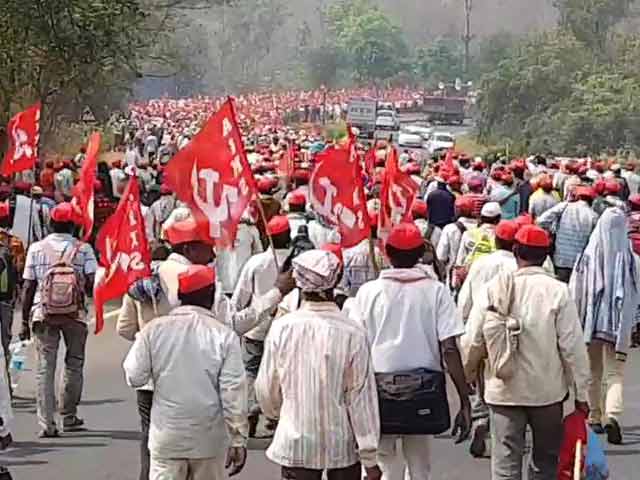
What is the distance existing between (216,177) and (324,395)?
190cm

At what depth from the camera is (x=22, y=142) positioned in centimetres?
1304

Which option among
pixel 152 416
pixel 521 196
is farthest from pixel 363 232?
pixel 521 196

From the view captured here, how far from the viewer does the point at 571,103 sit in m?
50.1

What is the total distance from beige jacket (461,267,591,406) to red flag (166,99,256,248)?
5.21 feet

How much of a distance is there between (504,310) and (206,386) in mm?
1781

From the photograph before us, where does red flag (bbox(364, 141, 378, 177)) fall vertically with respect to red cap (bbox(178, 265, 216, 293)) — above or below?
below

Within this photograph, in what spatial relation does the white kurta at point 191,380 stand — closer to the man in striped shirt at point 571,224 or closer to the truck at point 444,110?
the man in striped shirt at point 571,224

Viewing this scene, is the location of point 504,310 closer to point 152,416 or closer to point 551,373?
point 551,373

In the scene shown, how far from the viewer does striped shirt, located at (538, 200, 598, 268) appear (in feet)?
44.5

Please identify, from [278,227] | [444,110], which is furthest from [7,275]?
[444,110]

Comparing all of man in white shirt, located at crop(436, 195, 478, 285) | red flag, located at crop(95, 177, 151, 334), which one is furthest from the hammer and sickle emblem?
man in white shirt, located at crop(436, 195, 478, 285)

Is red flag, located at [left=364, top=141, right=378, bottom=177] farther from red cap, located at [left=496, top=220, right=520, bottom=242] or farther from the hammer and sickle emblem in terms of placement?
the hammer and sickle emblem

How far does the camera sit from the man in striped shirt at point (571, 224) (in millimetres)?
13570

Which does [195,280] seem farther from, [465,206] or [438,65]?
[438,65]
